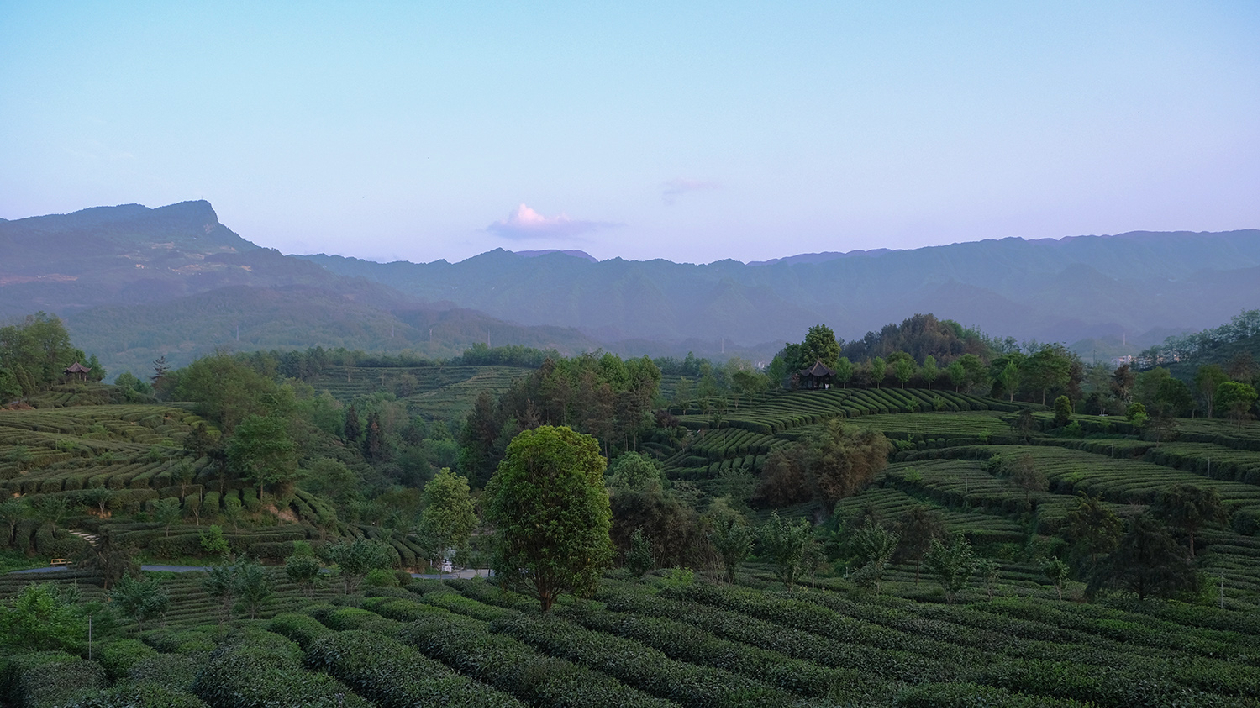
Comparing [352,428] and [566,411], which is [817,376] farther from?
[352,428]

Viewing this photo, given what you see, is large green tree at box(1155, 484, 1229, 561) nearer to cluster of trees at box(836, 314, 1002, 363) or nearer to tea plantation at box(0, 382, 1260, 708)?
tea plantation at box(0, 382, 1260, 708)

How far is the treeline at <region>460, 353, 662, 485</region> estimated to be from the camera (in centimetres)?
9012

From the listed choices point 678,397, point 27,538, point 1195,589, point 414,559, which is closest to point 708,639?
point 1195,589

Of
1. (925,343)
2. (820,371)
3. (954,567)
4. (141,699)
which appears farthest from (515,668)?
(925,343)

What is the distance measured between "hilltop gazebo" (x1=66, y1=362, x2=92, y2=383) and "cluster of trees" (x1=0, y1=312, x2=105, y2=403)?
925mm

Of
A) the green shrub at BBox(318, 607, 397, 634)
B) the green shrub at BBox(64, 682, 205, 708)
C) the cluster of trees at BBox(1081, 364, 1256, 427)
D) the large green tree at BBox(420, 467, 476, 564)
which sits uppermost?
the cluster of trees at BBox(1081, 364, 1256, 427)

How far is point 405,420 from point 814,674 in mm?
119536

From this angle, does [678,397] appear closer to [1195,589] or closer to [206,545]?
[206,545]

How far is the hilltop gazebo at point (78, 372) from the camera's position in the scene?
356 feet

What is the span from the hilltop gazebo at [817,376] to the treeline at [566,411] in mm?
21800

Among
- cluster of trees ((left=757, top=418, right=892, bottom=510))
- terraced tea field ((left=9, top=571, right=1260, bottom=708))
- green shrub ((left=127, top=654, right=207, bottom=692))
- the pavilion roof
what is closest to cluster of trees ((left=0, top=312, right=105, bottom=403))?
terraced tea field ((left=9, top=571, right=1260, bottom=708))

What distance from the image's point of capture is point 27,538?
5156 cm

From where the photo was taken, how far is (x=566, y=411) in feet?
303

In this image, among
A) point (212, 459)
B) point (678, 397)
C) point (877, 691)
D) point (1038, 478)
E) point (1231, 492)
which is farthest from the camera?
point (678, 397)
